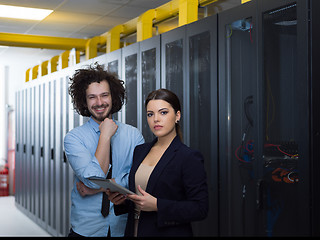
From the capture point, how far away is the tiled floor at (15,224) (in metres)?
5.87

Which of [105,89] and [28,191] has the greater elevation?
[105,89]

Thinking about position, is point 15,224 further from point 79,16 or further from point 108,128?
point 108,128

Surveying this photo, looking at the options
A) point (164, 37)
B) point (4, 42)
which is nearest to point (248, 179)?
point (164, 37)

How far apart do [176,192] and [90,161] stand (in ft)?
1.66

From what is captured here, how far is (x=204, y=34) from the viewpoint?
2.77m

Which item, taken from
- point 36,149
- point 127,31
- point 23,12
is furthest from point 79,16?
point 36,149

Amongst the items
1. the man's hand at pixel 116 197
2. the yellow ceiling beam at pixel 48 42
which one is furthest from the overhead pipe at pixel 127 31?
the man's hand at pixel 116 197

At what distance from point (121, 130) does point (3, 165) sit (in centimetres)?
760

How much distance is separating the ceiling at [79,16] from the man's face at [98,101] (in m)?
2.45

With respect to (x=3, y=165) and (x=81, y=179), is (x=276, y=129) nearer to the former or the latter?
(x=81, y=179)

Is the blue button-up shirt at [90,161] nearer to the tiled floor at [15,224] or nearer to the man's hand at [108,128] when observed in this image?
the man's hand at [108,128]

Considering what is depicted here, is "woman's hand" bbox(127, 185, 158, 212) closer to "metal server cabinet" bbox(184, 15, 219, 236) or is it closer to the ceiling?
"metal server cabinet" bbox(184, 15, 219, 236)

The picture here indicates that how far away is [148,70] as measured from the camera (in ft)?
11.4

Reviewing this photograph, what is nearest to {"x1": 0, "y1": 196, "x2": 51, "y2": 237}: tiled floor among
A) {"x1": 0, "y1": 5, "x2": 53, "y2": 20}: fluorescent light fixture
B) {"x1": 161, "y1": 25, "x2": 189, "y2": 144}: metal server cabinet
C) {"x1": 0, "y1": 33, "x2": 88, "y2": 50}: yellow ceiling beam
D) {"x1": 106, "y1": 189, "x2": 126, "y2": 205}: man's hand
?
{"x1": 0, "y1": 33, "x2": 88, "y2": 50}: yellow ceiling beam
